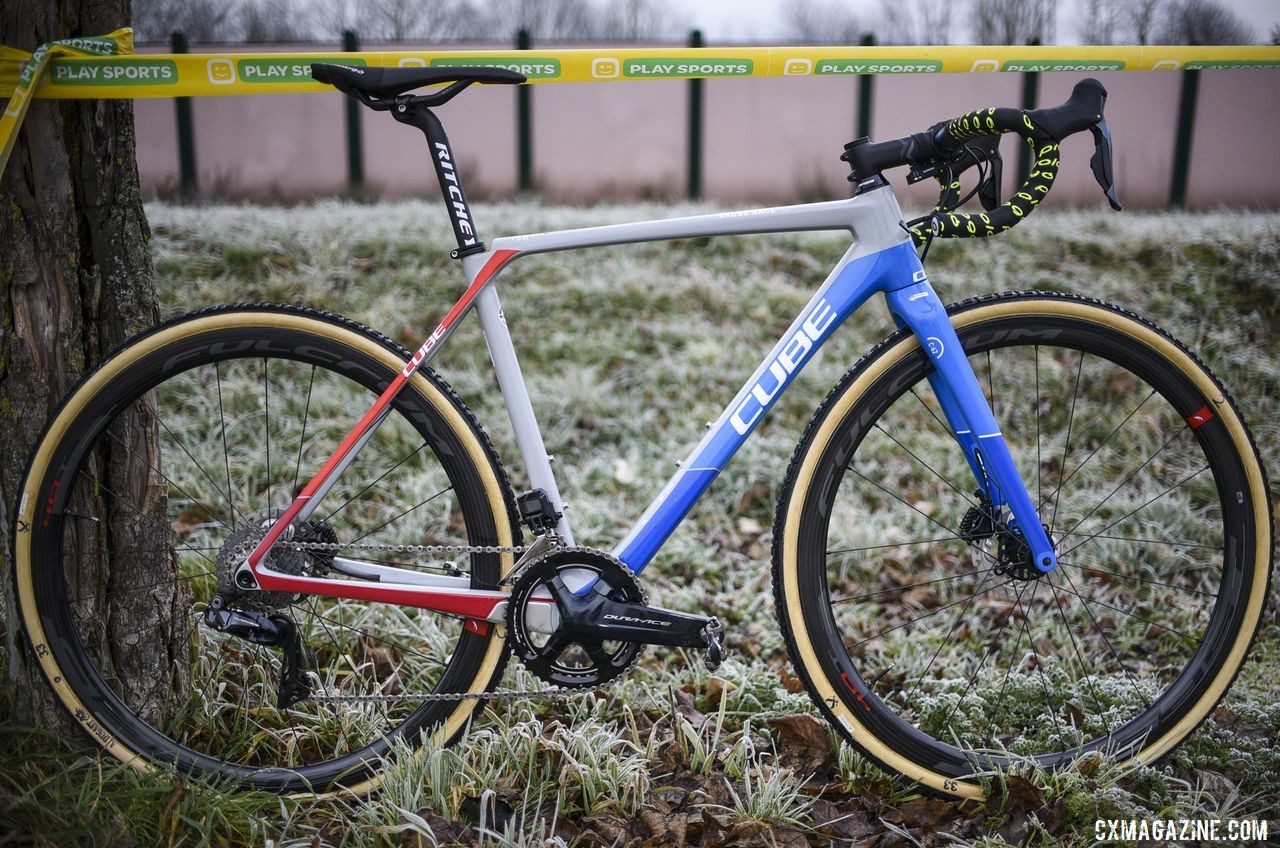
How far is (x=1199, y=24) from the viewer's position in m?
4.43

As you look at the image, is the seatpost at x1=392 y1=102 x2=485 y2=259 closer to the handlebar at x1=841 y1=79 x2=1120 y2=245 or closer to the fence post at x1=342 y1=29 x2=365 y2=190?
the handlebar at x1=841 y1=79 x2=1120 y2=245

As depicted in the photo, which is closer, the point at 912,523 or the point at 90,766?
the point at 90,766

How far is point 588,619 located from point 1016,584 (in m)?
1.53

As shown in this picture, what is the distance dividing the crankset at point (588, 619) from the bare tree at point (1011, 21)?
513 centimetres

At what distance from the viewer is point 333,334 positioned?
1771 millimetres

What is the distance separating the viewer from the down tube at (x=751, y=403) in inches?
71.0

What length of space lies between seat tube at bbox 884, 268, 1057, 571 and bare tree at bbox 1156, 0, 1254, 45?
3.20m

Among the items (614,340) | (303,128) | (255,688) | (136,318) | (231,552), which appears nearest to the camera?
(231,552)

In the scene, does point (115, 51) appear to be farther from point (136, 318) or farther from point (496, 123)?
point (496, 123)

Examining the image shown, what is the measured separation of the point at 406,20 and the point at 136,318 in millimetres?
5530

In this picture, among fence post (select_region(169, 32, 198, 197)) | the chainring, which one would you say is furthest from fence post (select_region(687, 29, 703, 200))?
the chainring

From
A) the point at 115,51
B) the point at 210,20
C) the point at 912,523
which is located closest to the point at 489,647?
the point at 115,51

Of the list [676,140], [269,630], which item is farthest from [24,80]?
[676,140]

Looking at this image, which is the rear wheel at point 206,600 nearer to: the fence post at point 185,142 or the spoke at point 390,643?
the spoke at point 390,643
